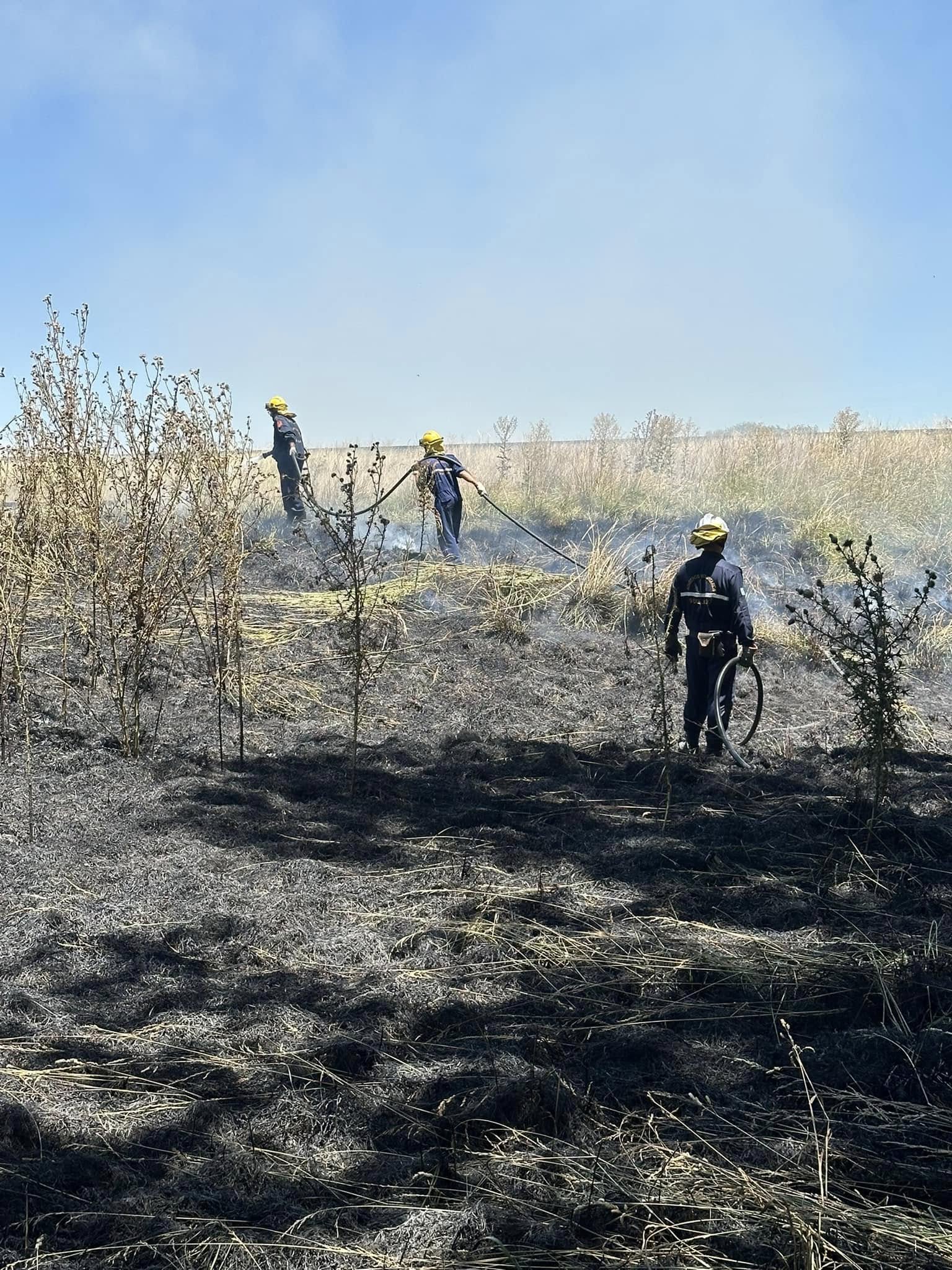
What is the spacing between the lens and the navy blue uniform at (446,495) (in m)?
12.1

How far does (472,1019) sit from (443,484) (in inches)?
361

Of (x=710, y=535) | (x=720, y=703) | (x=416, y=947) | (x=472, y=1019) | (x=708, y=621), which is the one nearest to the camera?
(x=472, y=1019)

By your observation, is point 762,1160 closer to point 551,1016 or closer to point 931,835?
point 551,1016

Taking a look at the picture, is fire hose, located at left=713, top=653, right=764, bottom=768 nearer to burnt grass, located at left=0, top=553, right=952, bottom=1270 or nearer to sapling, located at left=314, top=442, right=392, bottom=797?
burnt grass, located at left=0, top=553, right=952, bottom=1270

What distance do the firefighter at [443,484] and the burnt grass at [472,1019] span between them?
5.82m

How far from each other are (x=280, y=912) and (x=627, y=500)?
1139 centimetres

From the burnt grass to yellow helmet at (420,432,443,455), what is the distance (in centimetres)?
640

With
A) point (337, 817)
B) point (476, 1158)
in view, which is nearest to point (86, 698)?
point (337, 817)

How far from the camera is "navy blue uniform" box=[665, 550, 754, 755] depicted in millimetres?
7141

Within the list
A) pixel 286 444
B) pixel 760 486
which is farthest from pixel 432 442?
pixel 760 486

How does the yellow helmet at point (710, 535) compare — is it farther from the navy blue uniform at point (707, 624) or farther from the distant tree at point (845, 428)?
the distant tree at point (845, 428)

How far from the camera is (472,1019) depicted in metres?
3.56

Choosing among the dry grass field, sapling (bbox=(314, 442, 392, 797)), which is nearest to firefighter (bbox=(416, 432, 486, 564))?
sapling (bbox=(314, 442, 392, 797))

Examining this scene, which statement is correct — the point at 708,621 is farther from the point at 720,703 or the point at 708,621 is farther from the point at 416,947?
the point at 416,947
